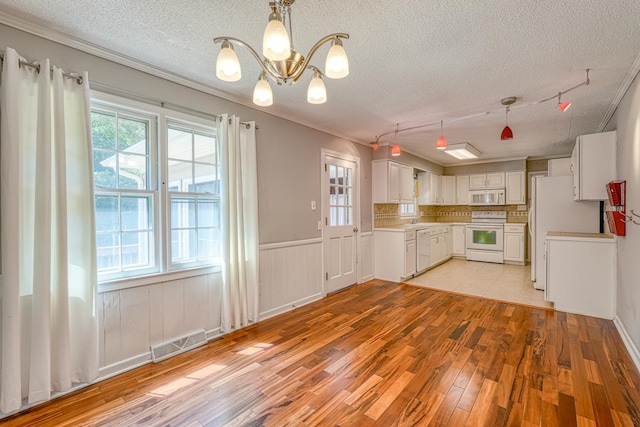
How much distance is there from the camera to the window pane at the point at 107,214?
7.38 ft

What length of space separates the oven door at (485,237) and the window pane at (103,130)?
693 cm

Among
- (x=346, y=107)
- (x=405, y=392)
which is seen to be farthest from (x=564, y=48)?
(x=405, y=392)

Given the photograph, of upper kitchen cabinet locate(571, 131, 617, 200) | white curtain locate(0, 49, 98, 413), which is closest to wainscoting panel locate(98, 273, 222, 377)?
white curtain locate(0, 49, 98, 413)

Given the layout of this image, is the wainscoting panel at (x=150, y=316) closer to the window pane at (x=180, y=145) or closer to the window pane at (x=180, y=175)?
the window pane at (x=180, y=175)

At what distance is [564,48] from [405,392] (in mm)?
2700

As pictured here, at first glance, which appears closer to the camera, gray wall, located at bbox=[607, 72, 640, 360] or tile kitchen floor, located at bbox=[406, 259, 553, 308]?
gray wall, located at bbox=[607, 72, 640, 360]

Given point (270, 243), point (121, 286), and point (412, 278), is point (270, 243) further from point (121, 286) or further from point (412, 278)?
point (412, 278)

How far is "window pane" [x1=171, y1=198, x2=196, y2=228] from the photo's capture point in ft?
8.73

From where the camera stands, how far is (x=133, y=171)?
2.43 m

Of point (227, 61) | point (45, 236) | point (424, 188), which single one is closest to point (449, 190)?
point (424, 188)

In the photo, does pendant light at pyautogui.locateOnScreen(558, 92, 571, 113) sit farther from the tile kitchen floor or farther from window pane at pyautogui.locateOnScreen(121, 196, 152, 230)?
window pane at pyautogui.locateOnScreen(121, 196, 152, 230)

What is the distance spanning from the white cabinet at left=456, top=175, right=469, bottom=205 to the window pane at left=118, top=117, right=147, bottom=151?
6.89 meters

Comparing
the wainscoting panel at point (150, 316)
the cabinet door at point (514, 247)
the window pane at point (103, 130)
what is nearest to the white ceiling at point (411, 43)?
the window pane at point (103, 130)

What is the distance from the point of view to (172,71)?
8.29 feet
